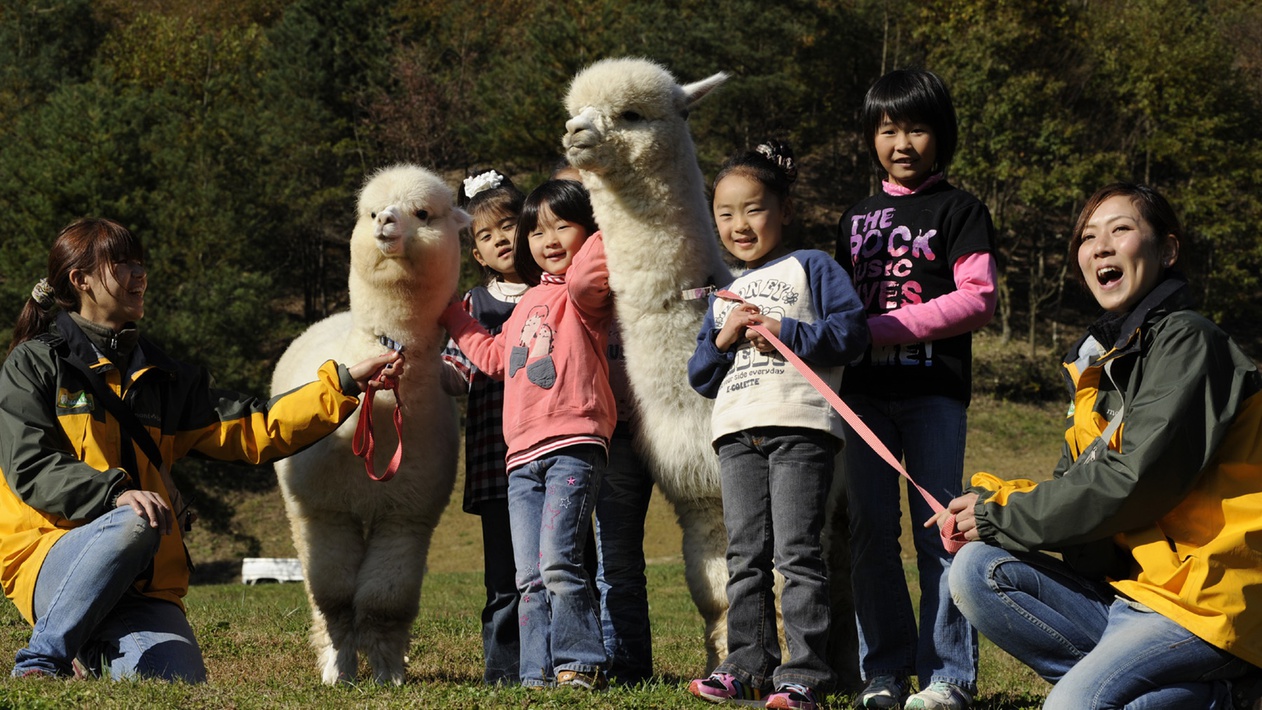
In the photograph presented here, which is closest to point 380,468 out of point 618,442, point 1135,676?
point 618,442

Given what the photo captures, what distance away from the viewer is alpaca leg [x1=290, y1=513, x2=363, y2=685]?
4859 mm

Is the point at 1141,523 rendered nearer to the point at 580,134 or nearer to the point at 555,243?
the point at 580,134

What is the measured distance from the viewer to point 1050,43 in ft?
99.8

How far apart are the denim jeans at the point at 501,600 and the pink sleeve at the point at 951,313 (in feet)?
5.51

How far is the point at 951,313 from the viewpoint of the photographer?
12.9 ft

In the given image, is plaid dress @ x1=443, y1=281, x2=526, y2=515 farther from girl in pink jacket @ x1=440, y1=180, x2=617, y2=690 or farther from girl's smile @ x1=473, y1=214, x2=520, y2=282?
girl in pink jacket @ x1=440, y1=180, x2=617, y2=690

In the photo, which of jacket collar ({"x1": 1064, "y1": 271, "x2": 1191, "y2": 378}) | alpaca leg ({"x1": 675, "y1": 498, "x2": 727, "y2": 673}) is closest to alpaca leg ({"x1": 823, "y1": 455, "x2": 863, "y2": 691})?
alpaca leg ({"x1": 675, "y1": 498, "x2": 727, "y2": 673})

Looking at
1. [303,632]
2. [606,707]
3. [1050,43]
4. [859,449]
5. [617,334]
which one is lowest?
[303,632]

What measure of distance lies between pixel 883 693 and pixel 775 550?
591 mm

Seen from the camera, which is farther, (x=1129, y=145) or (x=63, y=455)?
(x=1129, y=145)

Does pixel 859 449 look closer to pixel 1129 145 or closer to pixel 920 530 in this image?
pixel 920 530

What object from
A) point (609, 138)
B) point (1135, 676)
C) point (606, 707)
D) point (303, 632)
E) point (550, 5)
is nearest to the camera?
point (1135, 676)

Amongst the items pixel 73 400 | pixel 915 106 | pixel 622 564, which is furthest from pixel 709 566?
pixel 73 400

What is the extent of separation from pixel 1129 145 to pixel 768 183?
29.5 m
